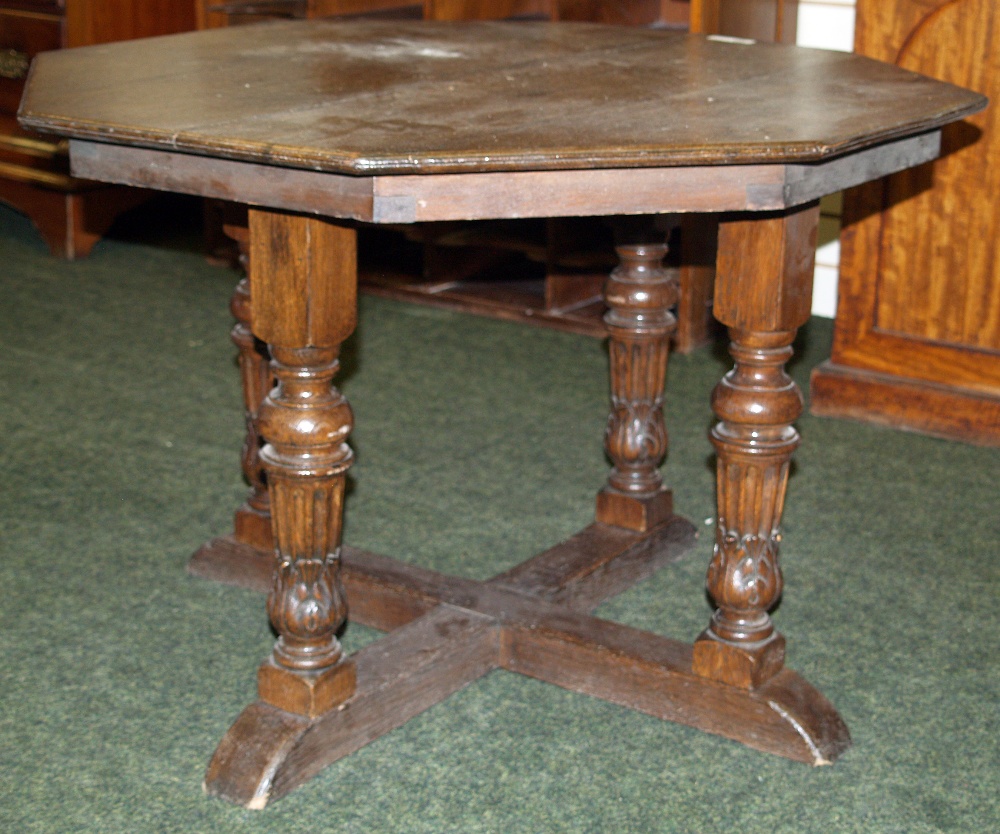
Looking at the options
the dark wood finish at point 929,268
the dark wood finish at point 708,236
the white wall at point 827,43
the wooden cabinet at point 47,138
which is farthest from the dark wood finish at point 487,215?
the wooden cabinet at point 47,138

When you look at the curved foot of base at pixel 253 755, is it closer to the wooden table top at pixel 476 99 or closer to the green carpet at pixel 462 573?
the green carpet at pixel 462 573

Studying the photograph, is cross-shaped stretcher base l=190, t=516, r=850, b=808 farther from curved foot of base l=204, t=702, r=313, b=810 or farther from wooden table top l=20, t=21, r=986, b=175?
wooden table top l=20, t=21, r=986, b=175

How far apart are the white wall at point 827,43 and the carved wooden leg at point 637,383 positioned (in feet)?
4.02

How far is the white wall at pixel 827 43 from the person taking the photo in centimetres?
349

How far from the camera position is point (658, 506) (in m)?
2.33

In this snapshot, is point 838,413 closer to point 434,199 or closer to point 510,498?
point 510,498

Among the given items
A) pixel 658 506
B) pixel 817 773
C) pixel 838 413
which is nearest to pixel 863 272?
pixel 838 413

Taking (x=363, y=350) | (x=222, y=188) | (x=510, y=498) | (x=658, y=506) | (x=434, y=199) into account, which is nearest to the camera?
(x=434, y=199)

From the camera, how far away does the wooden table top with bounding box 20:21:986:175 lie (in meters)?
1.48

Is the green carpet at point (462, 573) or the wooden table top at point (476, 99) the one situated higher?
the wooden table top at point (476, 99)

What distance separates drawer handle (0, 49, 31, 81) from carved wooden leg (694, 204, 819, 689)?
296 cm

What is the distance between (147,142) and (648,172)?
0.51 meters

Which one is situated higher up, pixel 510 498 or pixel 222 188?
pixel 222 188

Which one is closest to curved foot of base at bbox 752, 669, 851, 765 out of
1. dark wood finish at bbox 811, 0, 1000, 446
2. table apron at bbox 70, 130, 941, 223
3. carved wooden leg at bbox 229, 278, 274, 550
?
table apron at bbox 70, 130, 941, 223
